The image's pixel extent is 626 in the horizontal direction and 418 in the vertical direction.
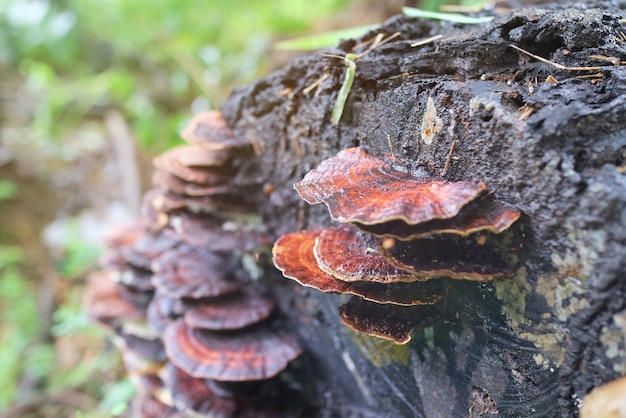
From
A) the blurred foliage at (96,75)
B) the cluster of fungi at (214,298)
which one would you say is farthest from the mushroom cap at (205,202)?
the blurred foliage at (96,75)

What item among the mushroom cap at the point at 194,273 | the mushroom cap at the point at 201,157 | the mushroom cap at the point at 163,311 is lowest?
the mushroom cap at the point at 163,311

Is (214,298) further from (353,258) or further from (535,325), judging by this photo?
(535,325)

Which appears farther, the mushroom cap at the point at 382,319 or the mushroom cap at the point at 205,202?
the mushroom cap at the point at 205,202

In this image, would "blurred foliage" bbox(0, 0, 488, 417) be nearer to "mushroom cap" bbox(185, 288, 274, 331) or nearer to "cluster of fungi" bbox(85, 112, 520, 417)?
"cluster of fungi" bbox(85, 112, 520, 417)

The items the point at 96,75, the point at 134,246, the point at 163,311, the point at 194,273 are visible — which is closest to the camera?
the point at 194,273

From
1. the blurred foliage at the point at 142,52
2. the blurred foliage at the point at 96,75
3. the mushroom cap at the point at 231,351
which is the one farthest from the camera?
the blurred foliage at the point at 142,52

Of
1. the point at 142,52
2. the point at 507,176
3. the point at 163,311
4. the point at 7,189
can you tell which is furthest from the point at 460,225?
the point at 142,52

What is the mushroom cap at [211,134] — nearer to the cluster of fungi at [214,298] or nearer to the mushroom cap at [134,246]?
the cluster of fungi at [214,298]

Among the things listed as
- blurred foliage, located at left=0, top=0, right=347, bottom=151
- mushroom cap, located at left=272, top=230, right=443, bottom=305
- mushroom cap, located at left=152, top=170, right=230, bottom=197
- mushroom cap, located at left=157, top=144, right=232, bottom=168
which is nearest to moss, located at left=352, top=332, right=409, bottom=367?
mushroom cap, located at left=272, top=230, right=443, bottom=305
